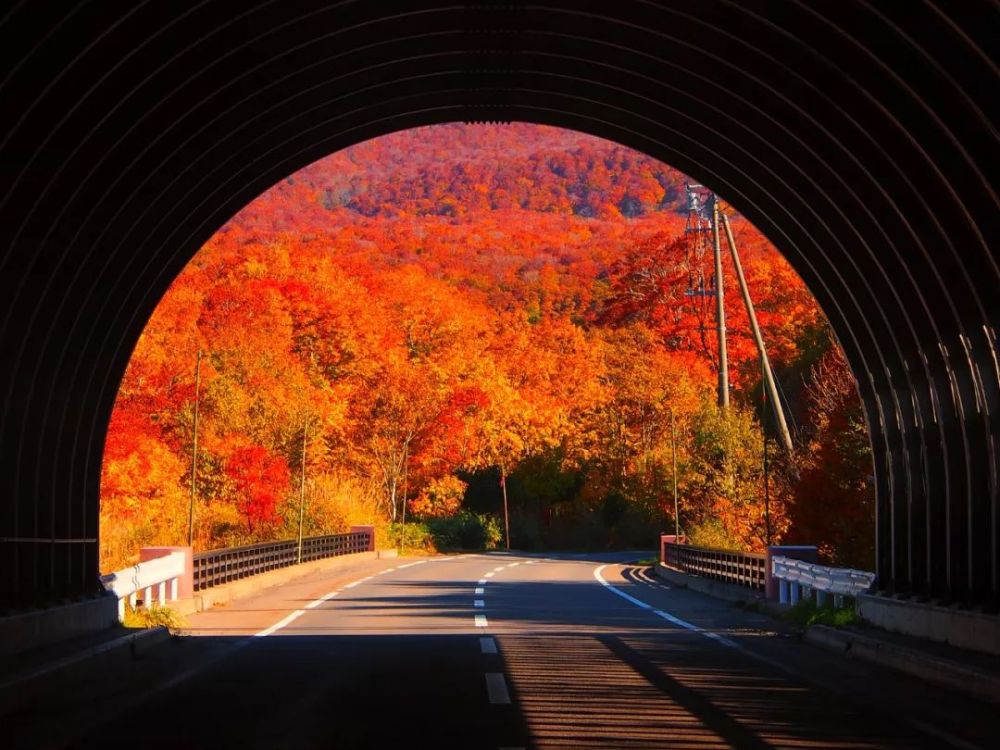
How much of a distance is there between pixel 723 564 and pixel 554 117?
12.9m

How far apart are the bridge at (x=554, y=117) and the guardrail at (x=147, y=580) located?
0.73 metres

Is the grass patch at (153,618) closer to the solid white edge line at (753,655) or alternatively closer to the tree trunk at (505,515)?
the solid white edge line at (753,655)

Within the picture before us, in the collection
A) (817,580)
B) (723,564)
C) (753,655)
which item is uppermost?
(817,580)

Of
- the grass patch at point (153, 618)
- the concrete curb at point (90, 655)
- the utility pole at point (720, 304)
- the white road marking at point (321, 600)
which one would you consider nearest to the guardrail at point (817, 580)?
the white road marking at point (321, 600)

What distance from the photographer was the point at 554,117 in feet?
67.7

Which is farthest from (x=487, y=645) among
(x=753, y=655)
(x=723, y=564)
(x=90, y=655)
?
(x=723, y=564)

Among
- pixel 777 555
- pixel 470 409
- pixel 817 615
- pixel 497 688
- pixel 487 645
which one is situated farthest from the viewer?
pixel 470 409

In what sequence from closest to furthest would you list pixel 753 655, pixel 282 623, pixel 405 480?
pixel 753 655 < pixel 282 623 < pixel 405 480

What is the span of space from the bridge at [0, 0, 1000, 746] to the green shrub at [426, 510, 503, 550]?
1849 inches

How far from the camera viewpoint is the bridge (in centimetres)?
1274

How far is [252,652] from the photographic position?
55.5 feet

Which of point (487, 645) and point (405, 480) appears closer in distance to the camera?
point (487, 645)

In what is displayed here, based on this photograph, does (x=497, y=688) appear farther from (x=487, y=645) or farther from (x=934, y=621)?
(x=934, y=621)

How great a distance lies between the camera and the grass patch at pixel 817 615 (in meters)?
19.1
